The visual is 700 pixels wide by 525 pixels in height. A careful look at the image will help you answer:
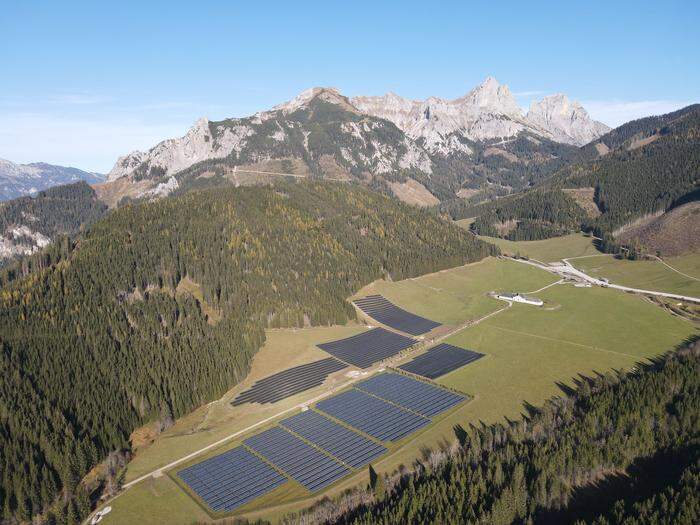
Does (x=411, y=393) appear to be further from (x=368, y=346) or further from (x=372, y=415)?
(x=368, y=346)

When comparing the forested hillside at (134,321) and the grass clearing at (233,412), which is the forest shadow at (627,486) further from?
the forested hillside at (134,321)

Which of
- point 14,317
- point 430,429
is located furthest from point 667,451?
point 14,317

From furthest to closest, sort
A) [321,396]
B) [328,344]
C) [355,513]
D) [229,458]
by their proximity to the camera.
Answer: [328,344], [321,396], [229,458], [355,513]

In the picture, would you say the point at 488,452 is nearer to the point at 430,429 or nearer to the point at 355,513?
the point at 430,429

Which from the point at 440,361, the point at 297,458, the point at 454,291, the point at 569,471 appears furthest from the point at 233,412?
the point at 454,291

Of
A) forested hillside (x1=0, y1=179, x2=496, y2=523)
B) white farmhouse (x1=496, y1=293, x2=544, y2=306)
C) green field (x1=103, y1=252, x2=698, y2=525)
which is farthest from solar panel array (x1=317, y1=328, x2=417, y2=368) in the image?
white farmhouse (x1=496, y1=293, x2=544, y2=306)

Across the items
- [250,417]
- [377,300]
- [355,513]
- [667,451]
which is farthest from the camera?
[377,300]

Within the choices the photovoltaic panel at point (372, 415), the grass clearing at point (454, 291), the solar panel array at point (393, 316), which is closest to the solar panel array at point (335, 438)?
the photovoltaic panel at point (372, 415)
